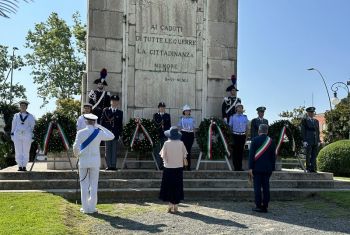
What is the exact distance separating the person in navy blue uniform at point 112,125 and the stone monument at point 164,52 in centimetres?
130

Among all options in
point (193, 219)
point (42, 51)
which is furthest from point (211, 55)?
point (42, 51)

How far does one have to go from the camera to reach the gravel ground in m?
8.30

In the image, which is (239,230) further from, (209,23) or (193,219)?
(209,23)

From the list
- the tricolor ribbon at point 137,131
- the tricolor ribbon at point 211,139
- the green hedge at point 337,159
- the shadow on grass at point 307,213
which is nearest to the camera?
the shadow on grass at point 307,213

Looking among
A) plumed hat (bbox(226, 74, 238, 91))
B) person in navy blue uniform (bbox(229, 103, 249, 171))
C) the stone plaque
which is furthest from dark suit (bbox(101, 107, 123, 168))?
plumed hat (bbox(226, 74, 238, 91))

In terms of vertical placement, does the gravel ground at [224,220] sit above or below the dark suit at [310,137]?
below

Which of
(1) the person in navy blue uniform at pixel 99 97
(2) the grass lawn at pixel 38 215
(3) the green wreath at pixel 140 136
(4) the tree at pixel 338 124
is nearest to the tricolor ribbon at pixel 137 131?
(3) the green wreath at pixel 140 136

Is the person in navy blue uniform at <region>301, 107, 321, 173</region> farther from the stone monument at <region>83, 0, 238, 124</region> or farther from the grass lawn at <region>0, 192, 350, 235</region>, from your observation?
the stone monument at <region>83, 0, 238, 124</region>

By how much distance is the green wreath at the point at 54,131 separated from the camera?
13.0 meters

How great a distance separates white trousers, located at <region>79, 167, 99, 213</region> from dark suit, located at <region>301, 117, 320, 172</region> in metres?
7.24

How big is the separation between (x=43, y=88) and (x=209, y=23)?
38.5 m

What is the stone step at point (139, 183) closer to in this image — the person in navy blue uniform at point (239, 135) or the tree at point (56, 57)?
the person in navy blue uniform at point (239, 135)

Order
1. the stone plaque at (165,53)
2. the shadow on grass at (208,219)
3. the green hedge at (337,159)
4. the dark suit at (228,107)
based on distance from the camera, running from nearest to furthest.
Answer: the shadow on grass at (208,219), the stone plaque at (165,53), the dark suit at (228,107), the green hedge at (337,159)

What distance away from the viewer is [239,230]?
833 cm
